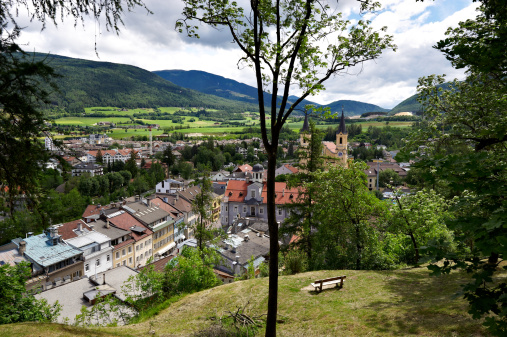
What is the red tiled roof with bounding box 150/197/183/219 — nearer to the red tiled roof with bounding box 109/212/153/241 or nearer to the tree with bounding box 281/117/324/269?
the red tiled roof with bounding box 109/212/153/241

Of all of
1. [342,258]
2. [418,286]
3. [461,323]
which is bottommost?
[342,258]

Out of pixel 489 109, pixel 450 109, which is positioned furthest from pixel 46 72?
pixel 450 109

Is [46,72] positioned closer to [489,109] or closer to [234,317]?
[234,317]

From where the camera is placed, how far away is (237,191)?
52938mm

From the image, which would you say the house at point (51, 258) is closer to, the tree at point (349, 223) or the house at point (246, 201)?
the house at point (246, 201)

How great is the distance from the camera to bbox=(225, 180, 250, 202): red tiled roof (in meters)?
52.1

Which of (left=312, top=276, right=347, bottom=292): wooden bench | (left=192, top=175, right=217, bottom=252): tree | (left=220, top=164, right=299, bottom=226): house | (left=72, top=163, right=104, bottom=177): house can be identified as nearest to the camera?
(left=312, top=276, right=347, bottom=292): wooden bench

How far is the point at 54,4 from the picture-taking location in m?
4.97

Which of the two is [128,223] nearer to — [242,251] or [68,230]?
[68,230]

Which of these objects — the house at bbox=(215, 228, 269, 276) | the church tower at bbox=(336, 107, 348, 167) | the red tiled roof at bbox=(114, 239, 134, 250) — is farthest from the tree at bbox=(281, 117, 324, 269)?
the church tower at bbox=(336, 107, 348, 167)

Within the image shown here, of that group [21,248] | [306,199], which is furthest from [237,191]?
[306,199]

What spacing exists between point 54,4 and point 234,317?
8.36 m

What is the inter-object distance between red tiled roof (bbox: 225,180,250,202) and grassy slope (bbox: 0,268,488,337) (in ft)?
128

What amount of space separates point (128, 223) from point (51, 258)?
1162 centimetres
